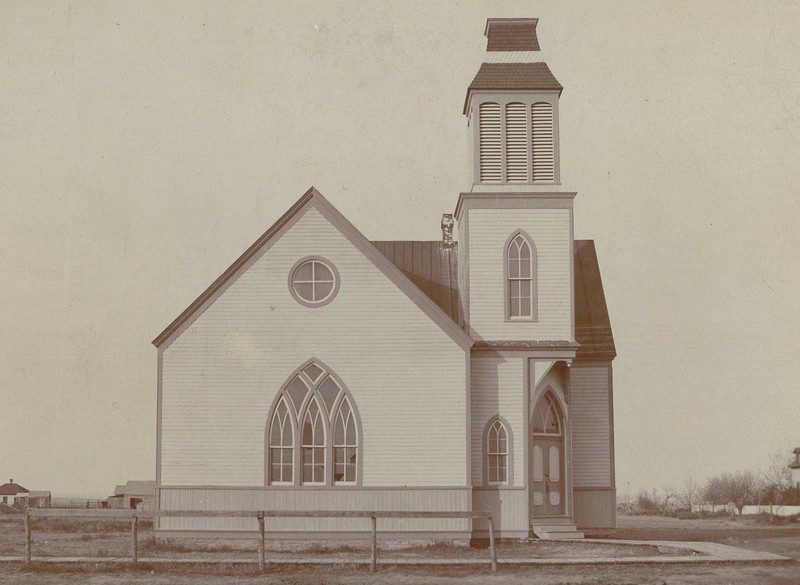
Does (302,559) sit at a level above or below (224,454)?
below

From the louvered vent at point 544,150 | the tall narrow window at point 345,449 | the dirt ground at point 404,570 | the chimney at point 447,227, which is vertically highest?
the louvered vent at point 544,150

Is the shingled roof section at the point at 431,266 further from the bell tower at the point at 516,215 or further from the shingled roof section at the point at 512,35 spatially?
the shingled roof section at the point at 512,35

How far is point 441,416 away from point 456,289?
610cm

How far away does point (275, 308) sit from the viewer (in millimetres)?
30781

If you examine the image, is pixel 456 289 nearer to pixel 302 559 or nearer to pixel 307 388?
pixel 307 388

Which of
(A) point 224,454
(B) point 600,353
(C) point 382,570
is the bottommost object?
(C) point 382,570

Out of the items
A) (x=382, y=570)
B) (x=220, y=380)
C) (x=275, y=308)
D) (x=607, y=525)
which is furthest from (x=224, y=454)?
(x=607, y=525)

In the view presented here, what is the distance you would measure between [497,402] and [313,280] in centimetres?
543

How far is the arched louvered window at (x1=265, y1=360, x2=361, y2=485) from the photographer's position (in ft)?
99.5

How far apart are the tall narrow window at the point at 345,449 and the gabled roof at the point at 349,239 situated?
9.99ft

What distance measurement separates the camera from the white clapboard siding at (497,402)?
1217 inches

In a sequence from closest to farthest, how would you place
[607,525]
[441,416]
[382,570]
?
1. [382,570]
2. [441,416]
3. [607,525]

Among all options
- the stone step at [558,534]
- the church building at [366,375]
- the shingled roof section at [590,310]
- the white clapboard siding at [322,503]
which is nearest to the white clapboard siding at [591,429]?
the shingled roof section at [590,310]

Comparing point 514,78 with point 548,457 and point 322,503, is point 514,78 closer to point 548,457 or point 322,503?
point 548,457
